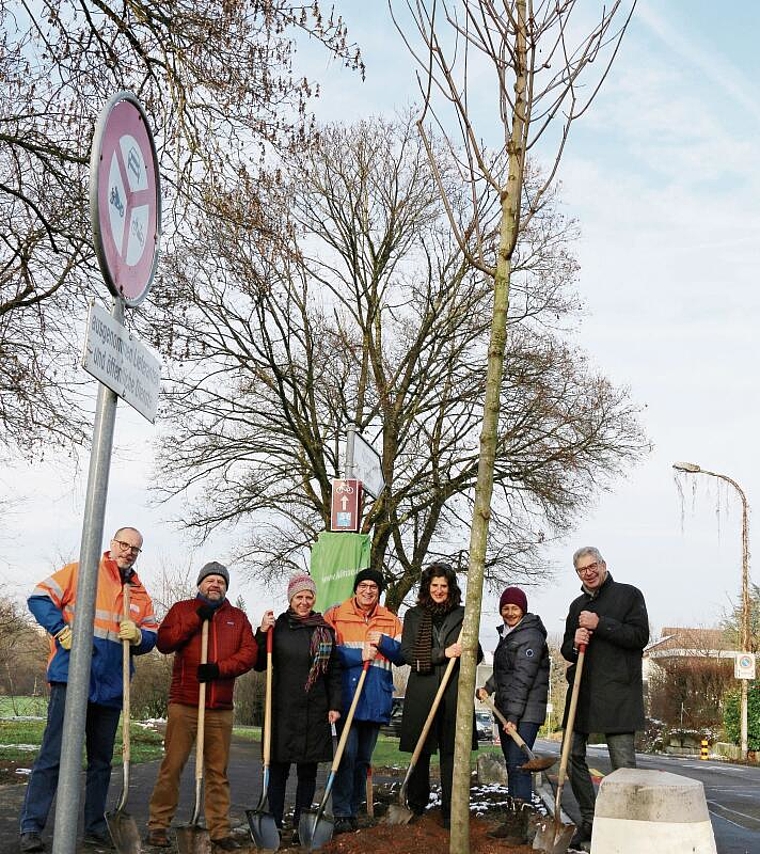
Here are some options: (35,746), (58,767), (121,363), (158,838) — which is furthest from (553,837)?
(35,746)

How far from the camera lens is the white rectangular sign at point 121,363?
3230 mm

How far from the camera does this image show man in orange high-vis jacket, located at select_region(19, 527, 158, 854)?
20.1 feet

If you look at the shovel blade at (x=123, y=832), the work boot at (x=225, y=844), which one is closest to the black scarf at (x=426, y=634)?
the work boot at (x=225, y=844)

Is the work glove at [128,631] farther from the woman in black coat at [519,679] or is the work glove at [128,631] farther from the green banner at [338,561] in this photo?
the green banner at [338,561]

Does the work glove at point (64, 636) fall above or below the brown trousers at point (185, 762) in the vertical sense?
above

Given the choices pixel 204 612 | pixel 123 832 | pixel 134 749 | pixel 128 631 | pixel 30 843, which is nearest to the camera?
pixel 123 832

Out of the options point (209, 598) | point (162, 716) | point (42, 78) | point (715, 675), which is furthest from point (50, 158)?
point (715, 675)

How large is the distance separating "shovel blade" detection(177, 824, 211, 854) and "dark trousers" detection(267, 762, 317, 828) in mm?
1099

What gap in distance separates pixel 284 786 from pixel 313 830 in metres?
0.70

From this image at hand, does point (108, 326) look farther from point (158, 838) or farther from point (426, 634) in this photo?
point (426, 634)

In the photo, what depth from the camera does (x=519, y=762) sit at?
325 inches

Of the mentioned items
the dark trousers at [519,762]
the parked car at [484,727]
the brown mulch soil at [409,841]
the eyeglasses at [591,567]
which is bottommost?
the parked car at [484,727]

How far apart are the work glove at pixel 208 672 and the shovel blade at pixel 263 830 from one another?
0.84 metres

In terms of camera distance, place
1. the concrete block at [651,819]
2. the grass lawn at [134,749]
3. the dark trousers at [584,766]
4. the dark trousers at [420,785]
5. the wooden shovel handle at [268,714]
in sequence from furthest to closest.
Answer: the grass lawn at [134,749], the dark trousers at [420,785], the dark trousers at [584,766], the wooden shovel handle at [268,714], the concrete block at [651,819]
